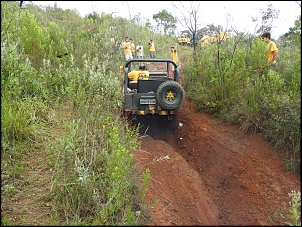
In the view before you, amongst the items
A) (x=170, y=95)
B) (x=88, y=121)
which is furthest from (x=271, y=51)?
(x=88, y=121)

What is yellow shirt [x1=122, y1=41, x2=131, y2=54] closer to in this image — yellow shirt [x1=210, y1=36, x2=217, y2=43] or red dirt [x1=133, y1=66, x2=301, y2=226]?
yellow shirt [x1=210, y1=36, x2=217, y2=43]

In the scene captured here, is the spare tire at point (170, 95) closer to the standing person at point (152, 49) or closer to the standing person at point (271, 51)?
the standing person at point (271, 51)

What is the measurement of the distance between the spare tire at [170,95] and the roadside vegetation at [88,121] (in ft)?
3.14

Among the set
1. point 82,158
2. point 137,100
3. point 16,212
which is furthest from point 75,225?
point 137,100

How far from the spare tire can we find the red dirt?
37.3 inches

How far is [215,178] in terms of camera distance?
524 centimetres

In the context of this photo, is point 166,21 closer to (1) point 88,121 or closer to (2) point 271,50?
(2) point 271,50

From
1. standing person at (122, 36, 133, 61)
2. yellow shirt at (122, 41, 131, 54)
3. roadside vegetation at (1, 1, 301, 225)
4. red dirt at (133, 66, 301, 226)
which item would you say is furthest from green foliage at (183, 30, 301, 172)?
yellow shirt at (122, 41, 131, 54)

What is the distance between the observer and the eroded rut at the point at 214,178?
149 inches

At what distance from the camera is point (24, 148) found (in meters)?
4.20

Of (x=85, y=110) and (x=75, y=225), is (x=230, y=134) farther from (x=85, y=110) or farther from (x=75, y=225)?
(x=75, y=225)

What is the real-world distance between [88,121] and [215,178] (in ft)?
8.33

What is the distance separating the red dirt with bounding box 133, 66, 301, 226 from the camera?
3789 mm

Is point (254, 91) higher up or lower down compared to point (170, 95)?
higher up
